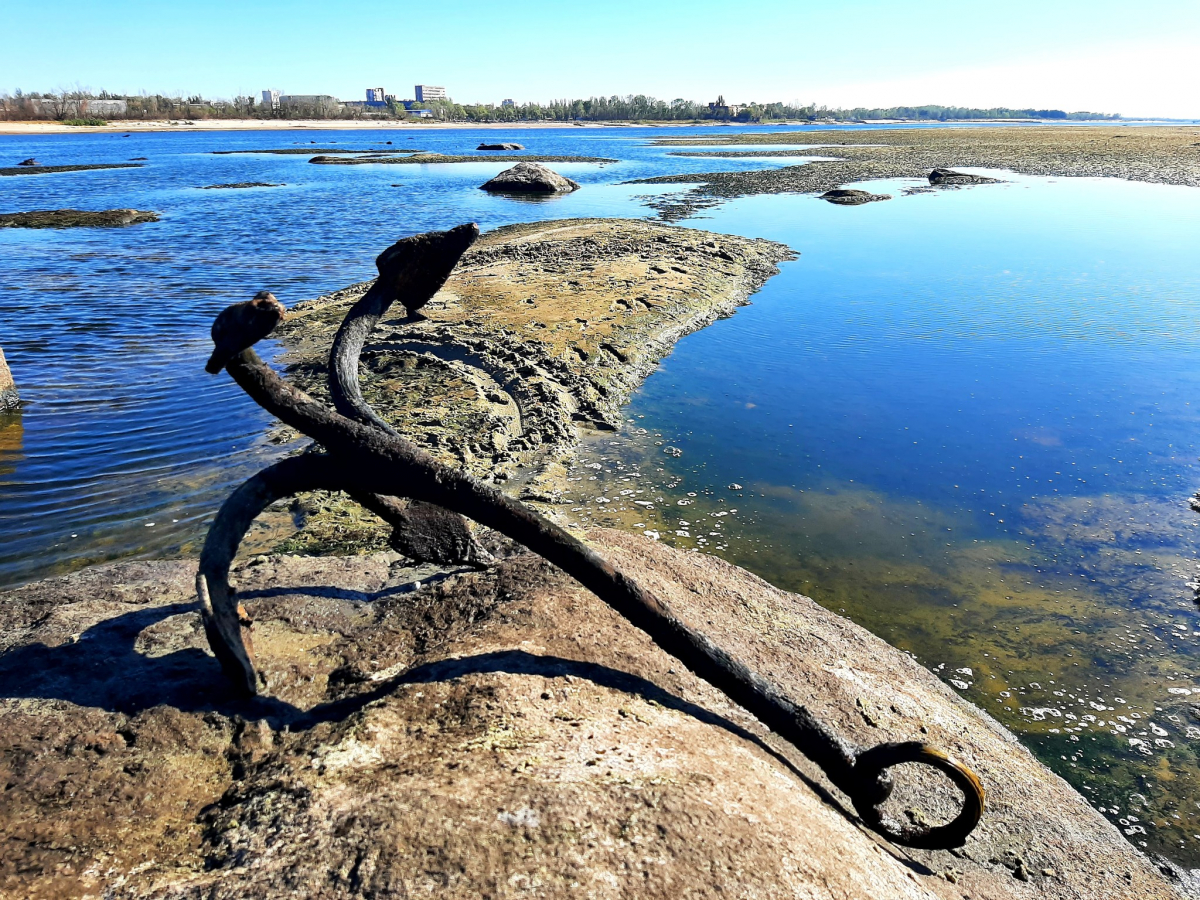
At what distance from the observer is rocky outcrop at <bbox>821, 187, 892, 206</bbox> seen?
26.3 m

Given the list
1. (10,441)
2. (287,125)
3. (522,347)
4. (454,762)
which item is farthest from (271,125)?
(454,762)

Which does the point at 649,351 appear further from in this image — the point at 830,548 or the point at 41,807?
the point at 41,807

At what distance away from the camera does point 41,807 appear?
7.38ft

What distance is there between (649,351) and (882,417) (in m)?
3.48

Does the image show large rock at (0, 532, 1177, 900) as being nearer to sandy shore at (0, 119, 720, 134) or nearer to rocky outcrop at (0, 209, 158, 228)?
rocky outcrop at (0, 209, 158, 228)

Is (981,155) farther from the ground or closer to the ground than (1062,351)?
farther from the ground

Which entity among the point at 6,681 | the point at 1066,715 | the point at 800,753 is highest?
the point at 6,681

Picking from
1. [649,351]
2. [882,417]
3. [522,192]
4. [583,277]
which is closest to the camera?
[882,417]

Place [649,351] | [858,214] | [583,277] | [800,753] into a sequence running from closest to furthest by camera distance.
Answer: [800,753]
[649,351]
[583,277]
[858,214]

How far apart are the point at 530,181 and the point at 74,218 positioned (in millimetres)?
15856

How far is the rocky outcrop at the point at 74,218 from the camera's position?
21.4m

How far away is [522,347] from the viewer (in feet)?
31.1

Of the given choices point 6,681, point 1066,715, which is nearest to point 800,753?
point 1066,715

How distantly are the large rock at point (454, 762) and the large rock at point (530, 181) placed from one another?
27.7 meters
